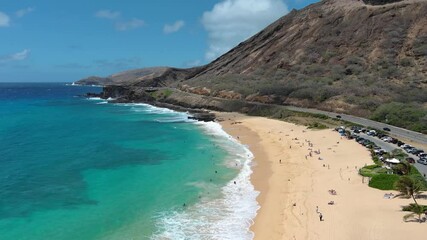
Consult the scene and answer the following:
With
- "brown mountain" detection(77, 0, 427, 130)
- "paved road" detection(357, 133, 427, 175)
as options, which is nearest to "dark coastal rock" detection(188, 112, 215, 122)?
"brown mountain" detection(77, 0, 427, 130)

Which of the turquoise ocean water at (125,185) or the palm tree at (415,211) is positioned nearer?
the palm tree at (415,211)

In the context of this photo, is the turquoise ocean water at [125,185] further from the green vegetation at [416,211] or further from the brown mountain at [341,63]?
the brown mountain at [341,63]

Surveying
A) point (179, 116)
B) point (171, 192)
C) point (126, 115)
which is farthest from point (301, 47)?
point (171, 192)

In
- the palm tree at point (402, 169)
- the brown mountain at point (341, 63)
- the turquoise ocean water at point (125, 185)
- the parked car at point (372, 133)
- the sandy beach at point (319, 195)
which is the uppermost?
the brown mountain at point (341, 63)

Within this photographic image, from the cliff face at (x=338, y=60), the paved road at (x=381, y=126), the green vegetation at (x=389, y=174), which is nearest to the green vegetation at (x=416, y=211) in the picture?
the green vegetation at (x=389, y=174)

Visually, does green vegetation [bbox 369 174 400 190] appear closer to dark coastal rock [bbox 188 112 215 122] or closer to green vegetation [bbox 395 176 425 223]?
green vegetation [bbox 395 176 425 223]

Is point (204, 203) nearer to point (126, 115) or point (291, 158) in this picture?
point (291, 158)

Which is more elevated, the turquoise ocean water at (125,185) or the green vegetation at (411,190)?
the green vegetation at (411,190)
